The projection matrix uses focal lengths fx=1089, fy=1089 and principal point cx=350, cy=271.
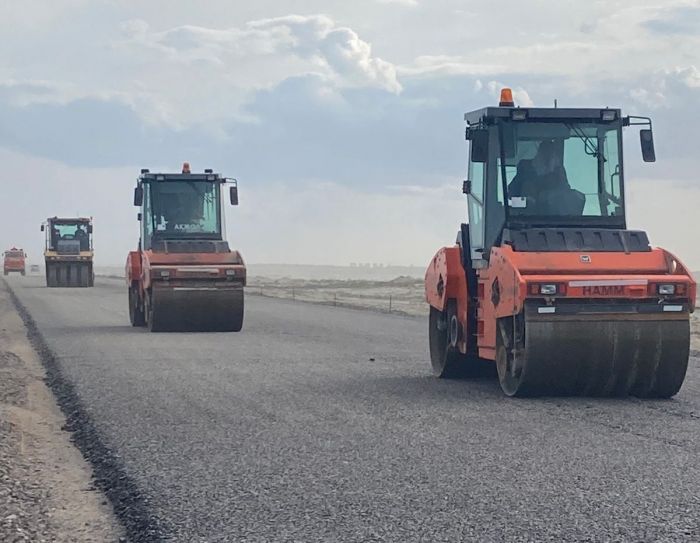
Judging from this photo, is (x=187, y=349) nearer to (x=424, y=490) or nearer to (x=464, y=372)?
(x=464, y=372)

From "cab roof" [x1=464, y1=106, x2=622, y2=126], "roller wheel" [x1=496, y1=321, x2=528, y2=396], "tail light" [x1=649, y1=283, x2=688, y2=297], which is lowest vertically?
"roller wheel" [x1=496, y1=321, x2=528, y2=396]

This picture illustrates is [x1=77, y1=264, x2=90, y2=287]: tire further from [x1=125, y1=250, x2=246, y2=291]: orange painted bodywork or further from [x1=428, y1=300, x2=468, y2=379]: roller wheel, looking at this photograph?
[x1=428, y1=300, x2=468, y2=379]: roller wheel

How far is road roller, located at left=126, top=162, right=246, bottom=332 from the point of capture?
20.8 metres

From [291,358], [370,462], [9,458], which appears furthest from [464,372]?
[9,458]

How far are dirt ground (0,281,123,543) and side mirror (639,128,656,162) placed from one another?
253 inches

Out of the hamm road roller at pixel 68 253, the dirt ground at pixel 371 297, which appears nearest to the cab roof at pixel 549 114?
the dirt ground at pixel 371 297

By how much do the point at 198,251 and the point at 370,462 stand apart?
1416 cm

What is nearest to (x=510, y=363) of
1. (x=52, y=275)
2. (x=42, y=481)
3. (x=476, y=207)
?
(x=476, y=207)

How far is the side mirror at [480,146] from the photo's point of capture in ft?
37.6

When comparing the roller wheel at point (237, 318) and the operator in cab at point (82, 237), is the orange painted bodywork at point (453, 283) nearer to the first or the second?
the roller wheel at point (237, 318)

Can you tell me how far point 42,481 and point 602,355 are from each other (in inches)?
213

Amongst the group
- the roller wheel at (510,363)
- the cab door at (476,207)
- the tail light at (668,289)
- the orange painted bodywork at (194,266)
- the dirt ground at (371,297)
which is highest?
the cab door at (476,207)

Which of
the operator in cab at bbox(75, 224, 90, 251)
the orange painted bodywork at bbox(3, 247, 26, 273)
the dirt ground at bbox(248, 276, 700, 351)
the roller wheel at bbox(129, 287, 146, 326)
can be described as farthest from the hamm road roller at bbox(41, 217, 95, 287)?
the orange painted bodywork at bbox(3, 247, 26, 273)

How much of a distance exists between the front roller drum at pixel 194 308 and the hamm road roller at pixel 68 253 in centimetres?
3065
